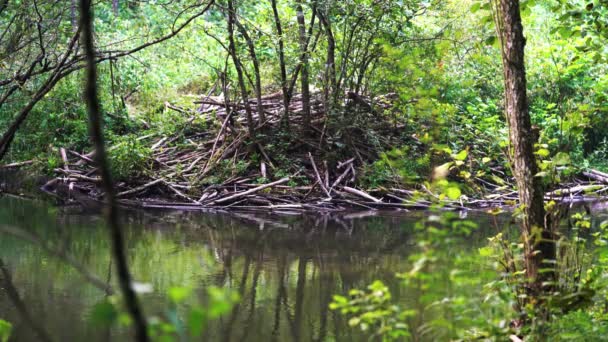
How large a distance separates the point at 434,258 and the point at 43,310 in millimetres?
3493

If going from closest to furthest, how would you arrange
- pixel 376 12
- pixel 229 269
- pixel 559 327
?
pixel 559 327 → pixel 229 269 → pixel 376 12

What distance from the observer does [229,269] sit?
625 centimetres

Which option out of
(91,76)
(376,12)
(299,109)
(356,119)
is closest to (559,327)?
(91,76)

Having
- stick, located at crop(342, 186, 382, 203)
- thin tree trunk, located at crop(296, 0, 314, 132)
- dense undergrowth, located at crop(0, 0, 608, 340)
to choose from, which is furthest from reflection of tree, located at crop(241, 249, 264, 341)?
thin tree trunk, located at crop(296, 0, 314, 132)

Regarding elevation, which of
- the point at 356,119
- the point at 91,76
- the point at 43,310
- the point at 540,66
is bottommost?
the point at 43,310

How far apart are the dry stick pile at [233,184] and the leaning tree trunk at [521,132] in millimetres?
5868

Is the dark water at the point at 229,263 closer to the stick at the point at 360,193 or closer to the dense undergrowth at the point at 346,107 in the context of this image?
the stick at the point at 360,193

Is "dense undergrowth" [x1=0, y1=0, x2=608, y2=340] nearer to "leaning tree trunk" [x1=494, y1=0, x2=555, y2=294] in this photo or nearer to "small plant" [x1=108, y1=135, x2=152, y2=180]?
"small plant" [x1=108, y1=135, x2=152, y2=180]

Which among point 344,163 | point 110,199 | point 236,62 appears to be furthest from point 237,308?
point 236,62

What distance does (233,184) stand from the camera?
1060 centimetres

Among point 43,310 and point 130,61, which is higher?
point 130,61

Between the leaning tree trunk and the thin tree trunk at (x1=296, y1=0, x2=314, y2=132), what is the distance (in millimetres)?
6691

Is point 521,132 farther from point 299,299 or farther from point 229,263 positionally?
point 229,263

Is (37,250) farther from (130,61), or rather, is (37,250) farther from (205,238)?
(130,61)
